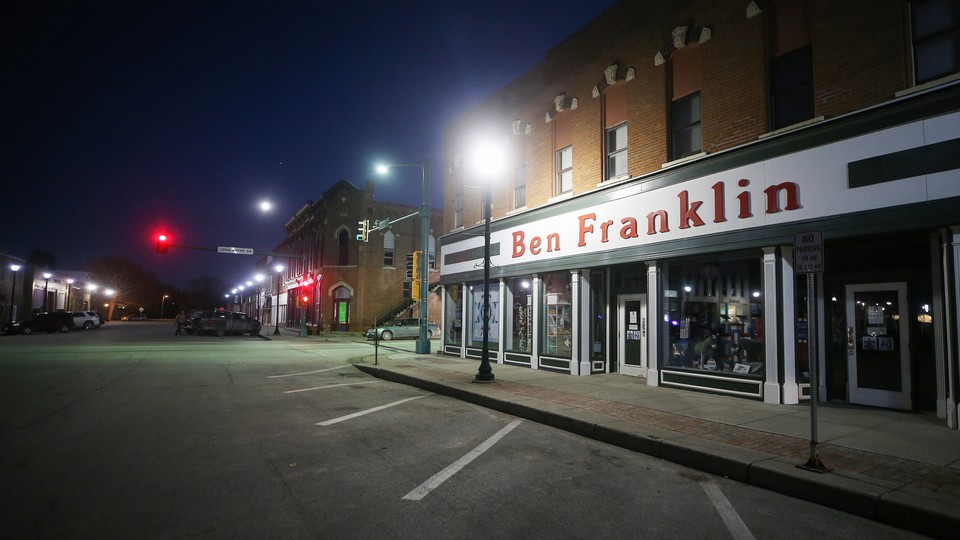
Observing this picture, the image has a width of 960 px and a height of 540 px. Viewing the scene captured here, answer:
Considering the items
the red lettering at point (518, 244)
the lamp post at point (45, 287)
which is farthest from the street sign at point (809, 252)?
the lamp post at point (45, 287)

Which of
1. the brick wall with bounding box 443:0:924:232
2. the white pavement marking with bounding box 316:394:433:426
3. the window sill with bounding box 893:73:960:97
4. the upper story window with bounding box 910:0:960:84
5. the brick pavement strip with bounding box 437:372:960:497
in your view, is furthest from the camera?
the brick wall with bounding box 443:0:924:232

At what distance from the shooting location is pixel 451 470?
598cm

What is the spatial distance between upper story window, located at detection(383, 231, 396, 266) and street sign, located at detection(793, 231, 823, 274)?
39.2 meters

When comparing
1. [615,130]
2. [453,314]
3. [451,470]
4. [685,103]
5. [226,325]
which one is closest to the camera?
[451,470]

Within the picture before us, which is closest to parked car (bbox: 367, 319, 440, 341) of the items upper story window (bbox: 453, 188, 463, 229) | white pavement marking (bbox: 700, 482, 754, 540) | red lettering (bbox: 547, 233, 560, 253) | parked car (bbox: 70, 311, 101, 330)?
upper story window (bbox: 453, 188, 463, 229)

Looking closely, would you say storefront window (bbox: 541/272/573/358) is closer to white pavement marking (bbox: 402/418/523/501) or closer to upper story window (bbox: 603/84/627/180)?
upper story window (bbox: 603/84/627/180)

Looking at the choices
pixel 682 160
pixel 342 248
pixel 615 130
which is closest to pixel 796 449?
pixel 682 160

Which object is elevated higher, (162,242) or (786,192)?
(162,242)

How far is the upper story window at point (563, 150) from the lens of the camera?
1523 cm

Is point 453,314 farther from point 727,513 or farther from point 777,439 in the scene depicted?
→ point 727,513

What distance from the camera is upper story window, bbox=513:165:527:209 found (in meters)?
17.1

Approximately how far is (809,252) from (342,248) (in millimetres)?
40083

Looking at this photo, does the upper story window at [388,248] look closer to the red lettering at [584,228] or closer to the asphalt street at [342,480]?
the red lettering at [584,228]

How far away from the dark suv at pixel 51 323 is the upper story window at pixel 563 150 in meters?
43.6
